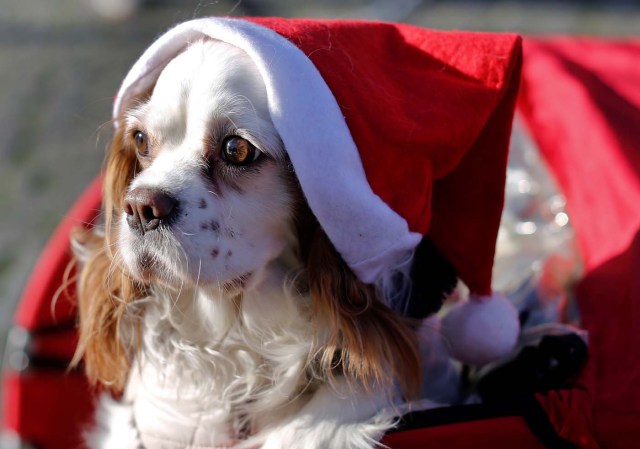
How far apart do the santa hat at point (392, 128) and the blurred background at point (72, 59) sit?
1.43m

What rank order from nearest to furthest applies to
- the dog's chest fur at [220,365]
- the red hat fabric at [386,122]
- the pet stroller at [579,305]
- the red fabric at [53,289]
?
the red hat fabric at [386,122]
the pet stroller at [579,305]
the dog's chest fur at [220,365]
the red fabric at [53,289]

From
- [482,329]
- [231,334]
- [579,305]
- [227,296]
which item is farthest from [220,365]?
[579,305]

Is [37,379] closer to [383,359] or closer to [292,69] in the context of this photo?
[383,359]

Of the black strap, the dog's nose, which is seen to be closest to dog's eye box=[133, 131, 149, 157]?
the dog's nose

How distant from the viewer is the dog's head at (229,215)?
111 cm

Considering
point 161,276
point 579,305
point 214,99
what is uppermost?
point 214,99

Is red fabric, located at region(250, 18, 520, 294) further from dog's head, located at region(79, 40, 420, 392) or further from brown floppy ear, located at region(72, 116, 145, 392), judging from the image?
brown floppy ear, located at region(72, 116, 145, 392)

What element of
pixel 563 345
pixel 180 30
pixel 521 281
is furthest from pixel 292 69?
pixel 521 281

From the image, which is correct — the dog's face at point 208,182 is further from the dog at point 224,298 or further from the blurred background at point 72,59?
the blurred background at point 72,59

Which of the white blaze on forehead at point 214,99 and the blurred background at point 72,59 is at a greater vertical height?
the white blaze on forehead at point 214,99

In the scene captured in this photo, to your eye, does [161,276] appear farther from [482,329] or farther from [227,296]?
[482,329]

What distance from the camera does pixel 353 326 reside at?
1212mm

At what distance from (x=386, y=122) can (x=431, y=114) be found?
0.29 feet

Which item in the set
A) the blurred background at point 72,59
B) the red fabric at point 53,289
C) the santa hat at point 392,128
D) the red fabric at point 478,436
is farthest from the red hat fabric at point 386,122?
the blurred background at point 72,59
